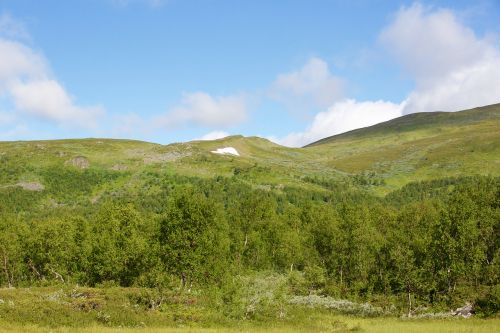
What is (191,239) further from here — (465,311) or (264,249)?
(465,311)

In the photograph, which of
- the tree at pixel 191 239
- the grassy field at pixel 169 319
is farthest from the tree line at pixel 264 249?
the grassy field at pixel 169 319

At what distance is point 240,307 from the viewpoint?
4328 cm

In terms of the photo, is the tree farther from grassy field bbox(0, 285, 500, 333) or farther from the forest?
grassy field bbox(0, 285, 500, 333)

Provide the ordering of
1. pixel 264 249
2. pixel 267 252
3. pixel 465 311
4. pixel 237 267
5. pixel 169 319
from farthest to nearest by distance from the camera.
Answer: pixel 267 252 → pixel 264 249 → pixel 237 267 → pixel 465 311 → pixel 169 319

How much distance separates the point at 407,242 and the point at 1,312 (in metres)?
49.4

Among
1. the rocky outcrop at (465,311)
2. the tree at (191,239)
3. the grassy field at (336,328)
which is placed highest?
the tree at (191,239)

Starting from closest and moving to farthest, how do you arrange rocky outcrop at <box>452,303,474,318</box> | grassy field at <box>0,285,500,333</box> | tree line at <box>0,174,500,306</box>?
grassy field at <box>0,285,500,333</box>, rocky outcrop at <box>452,303,474,318</box>, tree line at <box>0,174,500,306</box>

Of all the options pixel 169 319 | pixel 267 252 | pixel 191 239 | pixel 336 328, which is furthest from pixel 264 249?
pixel 336 328

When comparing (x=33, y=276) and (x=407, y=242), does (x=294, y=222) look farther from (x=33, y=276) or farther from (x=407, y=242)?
(x=33, y=276)

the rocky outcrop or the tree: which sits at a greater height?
the tree

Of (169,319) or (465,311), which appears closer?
(169,319)

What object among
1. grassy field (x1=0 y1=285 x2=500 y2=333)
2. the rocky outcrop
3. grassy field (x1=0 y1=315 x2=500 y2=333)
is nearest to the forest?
the rocky outcrop

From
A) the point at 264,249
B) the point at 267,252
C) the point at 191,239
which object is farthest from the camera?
the point at 267,252

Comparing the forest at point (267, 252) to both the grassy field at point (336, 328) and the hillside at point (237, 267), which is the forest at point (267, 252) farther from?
the grassy field at point (336, 328)
